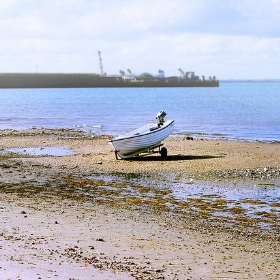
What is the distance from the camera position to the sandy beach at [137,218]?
10.2 metres

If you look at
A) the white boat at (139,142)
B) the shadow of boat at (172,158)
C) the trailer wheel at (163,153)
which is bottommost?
the shadow of boat at (172,158)

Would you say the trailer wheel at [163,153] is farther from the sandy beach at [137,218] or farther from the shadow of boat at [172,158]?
the sandy beach at [137,218]

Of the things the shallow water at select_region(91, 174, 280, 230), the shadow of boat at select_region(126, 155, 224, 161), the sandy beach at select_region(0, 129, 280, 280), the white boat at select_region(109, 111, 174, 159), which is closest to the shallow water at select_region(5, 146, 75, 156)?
the sandy beach at select_region(0, 129, 280, 280)

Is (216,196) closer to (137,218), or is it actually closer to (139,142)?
(137,218)

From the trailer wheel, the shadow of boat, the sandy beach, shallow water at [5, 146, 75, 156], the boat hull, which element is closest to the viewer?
the sandy beach

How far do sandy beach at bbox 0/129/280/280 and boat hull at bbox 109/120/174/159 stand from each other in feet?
1.52

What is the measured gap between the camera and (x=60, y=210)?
1495cm

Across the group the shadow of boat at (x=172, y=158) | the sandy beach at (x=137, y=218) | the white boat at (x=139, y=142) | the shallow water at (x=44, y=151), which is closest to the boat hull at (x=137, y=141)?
the white boat at (x=139, y=142)

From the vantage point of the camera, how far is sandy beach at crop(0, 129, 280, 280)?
33.6 feet

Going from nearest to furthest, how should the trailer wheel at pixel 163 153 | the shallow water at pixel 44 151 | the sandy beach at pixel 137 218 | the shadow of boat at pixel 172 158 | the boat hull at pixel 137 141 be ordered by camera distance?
the sandy beach at pixel 137 218 < the boat hull at pixel 137 141 < the shadow of boat at pixel 172 158 < the trailer wheel at pixel 163 153 < the shallow water at pixel 44 151

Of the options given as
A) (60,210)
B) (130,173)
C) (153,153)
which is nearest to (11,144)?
(153,153)

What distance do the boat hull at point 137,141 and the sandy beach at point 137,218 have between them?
463mm

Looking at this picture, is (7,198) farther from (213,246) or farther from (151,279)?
(151,279)

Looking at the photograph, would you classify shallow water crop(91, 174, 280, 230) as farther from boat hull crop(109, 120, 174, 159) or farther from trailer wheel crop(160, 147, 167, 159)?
trailer wheel crop(160, 147, 167, 159)
